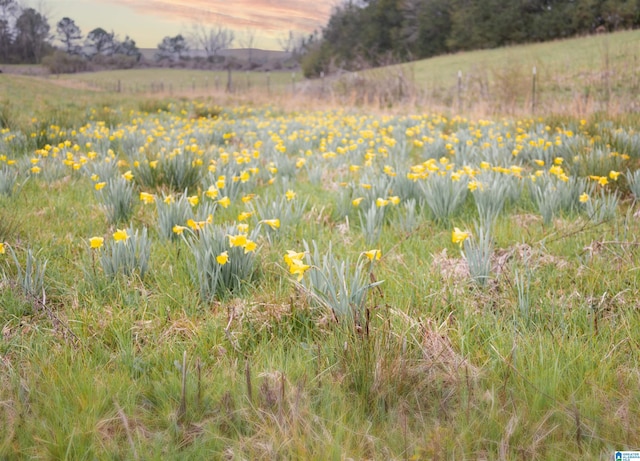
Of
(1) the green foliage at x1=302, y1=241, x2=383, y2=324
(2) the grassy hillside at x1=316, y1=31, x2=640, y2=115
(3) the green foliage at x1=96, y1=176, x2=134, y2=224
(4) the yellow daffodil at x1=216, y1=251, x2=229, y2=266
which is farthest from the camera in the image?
(2) the grassy hillside at x1=316, y1=31, x2=640, y2=115

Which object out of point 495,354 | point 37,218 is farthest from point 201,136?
point 495,354

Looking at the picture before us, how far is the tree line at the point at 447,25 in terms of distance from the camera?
4206 cm

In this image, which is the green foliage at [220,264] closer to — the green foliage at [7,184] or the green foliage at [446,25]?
the green foliage at [7,184]

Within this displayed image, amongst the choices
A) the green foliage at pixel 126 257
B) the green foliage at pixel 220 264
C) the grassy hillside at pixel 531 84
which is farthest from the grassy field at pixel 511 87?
the green foliage at pixel 126 257

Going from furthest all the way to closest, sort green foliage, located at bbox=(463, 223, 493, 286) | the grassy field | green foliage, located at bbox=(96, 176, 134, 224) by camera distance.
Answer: the grassy field < green foliage, located at bbox=(96, 176, 134, 224) < green foliage, located at bbox=(463, 223, 493, 286)

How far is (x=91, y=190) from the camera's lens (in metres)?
Result: 4.57

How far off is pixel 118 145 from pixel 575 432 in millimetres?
7417

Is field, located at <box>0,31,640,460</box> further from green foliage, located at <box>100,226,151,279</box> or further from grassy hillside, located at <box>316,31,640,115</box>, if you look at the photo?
grassy hillside, located at <box>316,31,640,115</box>

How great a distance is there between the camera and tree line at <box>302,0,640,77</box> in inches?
1656

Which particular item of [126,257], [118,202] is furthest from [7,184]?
[126,257]

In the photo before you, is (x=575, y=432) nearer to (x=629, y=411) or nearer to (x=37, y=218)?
(x=629, y=411)

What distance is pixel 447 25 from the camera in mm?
55844

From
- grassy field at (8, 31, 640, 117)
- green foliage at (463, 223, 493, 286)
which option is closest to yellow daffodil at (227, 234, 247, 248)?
green foliage at (463, 223, 493, 286)

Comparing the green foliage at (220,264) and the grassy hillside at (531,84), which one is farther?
the grassy hillside at (531,84)
